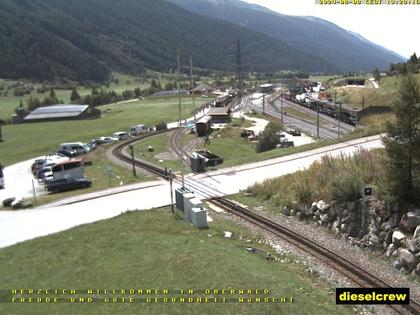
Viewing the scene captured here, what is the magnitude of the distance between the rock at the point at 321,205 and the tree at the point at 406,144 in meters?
4.06

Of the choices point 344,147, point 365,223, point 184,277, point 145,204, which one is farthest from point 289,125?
point 184,277

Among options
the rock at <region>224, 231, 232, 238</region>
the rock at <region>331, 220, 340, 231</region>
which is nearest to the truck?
the rock at <region>224, 231, 232, 238</region>

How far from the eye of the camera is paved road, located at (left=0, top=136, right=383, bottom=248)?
93.0 feet

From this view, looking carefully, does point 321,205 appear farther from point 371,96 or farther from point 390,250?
point 371,96

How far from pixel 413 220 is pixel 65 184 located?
1323 inches

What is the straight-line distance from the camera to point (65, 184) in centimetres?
4391

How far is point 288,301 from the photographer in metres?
15.4

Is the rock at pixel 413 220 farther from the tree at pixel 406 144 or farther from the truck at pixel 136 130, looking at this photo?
the truck at pixel 136 130

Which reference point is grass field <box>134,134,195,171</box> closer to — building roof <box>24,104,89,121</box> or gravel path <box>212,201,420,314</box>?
gravel path <box>212,201,420,314</box>

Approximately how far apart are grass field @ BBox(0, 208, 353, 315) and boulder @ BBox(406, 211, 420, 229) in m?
5.27

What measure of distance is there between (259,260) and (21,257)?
12.1 metres

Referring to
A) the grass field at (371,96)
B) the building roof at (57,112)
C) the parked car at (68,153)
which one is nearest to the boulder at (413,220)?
the parked car at (68,153)

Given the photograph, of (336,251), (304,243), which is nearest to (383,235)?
(336,251)

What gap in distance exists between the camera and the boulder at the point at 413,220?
19.8m
